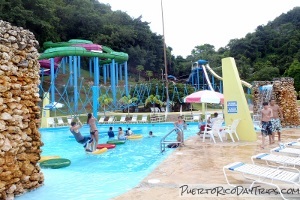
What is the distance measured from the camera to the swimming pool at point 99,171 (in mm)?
5180

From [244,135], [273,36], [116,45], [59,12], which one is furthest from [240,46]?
[244,135]

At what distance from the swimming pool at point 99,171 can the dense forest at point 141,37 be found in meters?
25.4

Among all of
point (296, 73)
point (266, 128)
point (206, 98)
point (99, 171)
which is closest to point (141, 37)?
point (296, 73)

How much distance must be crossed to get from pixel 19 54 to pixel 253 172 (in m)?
4.35

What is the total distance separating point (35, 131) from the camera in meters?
5.27

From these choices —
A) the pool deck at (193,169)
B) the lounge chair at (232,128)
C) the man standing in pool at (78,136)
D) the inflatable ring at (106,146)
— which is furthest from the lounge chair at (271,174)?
the inflatable ring at (106,146)

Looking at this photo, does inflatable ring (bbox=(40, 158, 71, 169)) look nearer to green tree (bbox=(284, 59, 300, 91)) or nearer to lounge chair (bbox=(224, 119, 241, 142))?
lounge chair (bbox=(224, 119, 241, 142))

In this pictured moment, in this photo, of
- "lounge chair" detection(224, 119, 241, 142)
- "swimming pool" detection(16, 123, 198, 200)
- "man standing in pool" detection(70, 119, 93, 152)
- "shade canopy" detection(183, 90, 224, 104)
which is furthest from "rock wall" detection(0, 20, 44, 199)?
"shade canopy" detection(183, 90, 224, 104)

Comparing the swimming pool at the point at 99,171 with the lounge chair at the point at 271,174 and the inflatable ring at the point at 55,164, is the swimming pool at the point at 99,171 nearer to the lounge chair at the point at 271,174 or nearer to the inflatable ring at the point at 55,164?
the inflatable ring at the point at 55,164

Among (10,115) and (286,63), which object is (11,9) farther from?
(286,63)

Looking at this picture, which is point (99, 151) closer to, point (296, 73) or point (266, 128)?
point (266, 128)

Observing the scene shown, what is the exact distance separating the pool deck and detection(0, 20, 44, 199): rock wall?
1733 millimetres

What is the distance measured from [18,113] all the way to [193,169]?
3.58 m

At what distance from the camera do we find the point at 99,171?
712cm
